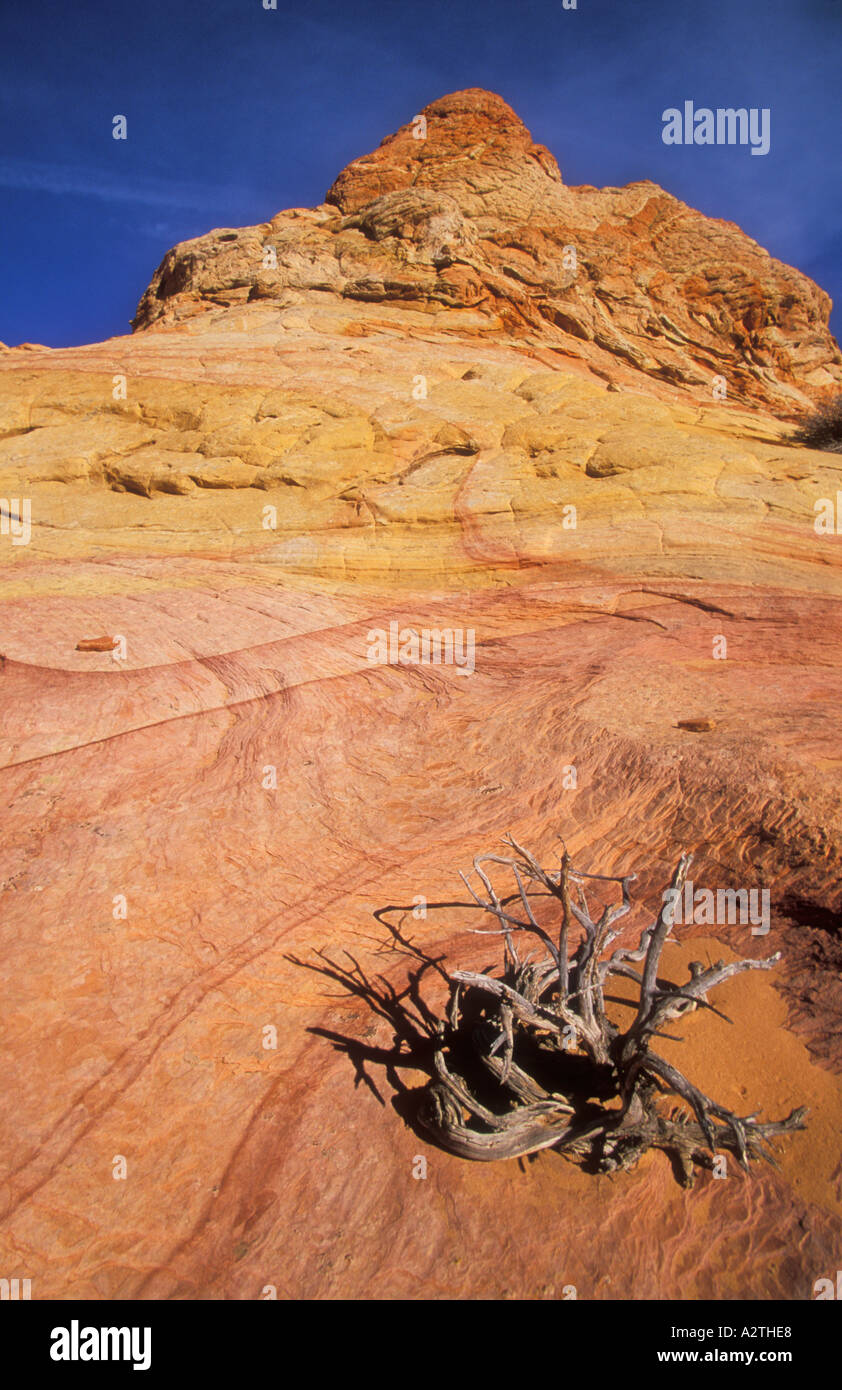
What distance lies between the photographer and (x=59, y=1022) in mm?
4504

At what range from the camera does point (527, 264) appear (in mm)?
22297

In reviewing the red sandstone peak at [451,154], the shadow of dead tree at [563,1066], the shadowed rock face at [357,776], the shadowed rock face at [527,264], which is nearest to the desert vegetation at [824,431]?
the shadowed rock face at [357,776]

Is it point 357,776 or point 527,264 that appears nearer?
point 357,776

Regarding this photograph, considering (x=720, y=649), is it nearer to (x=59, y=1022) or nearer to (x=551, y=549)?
(x=551, y=549)

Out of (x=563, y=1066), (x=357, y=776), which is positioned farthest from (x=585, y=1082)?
(x=357, y=776)

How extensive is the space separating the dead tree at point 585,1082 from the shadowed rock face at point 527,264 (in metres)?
20.3

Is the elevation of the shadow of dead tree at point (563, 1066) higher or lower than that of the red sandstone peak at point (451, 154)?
lower

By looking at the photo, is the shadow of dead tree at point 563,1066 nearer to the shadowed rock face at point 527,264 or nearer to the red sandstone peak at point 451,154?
the shadowed rock face at point 527,264

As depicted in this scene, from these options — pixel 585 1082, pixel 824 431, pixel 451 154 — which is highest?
pixel 451 154

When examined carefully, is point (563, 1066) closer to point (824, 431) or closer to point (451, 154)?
point (824, 431)

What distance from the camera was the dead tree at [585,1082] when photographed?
3752 millimetres

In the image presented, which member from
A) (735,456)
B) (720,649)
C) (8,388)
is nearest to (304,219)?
(8,388)

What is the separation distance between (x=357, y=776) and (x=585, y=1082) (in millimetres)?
3701

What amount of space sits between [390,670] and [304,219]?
70.0ft
